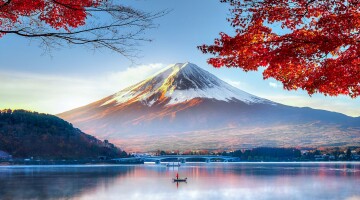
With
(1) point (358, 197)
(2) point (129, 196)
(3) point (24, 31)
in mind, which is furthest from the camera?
(2) point (129, 196)

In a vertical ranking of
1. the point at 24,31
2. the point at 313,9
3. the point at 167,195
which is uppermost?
the point at 313,9

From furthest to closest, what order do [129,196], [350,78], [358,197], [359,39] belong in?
1. [129,196]
2. [358,197]
3. [350,78]
4. [359,39]

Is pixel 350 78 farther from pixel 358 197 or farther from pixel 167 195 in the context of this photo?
pixel 167 195

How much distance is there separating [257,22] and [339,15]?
1.86 metres

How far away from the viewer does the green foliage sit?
11969 centimetres

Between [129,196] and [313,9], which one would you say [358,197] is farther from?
[313,9]

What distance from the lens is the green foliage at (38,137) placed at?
11969 centimetres

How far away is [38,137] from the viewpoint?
122 meters

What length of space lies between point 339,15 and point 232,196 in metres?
27.4

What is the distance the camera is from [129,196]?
37.4 metres

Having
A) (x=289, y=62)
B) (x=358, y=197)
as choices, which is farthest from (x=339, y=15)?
(x=358, y=197)

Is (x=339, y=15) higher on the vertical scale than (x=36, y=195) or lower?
higher

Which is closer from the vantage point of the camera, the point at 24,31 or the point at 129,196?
the point at 24,31

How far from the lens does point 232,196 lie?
36.7 meters
